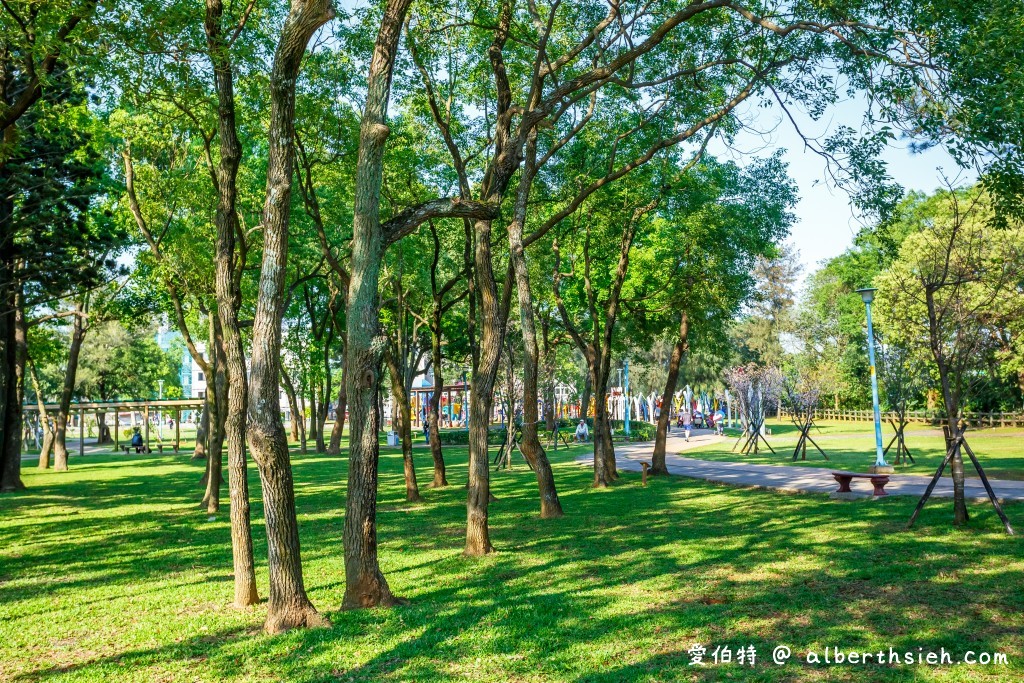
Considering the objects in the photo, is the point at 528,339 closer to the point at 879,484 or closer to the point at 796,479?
the point at 879,484

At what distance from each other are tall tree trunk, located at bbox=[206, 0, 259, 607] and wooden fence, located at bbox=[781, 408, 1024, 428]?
2278 cm

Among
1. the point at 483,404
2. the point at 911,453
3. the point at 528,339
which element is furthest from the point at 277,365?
the point at 911,453

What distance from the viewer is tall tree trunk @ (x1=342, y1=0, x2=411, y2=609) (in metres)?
6.86

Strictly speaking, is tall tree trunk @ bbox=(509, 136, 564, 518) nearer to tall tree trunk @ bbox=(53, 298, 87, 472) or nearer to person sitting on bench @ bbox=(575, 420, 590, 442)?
tall tree trunk @ bbox=(53, 298, 87, 472)

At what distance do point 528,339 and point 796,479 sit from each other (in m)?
9.69

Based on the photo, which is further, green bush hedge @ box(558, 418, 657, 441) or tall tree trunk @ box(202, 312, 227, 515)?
green bush hedge @ box(558, 418, 657, 441)

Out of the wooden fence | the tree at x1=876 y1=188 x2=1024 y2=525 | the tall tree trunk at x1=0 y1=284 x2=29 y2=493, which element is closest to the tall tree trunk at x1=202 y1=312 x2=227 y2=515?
the tall tree trunk at x1=0 y1=284 x2=29 y2=493

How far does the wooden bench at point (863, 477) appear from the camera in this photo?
13742 mm

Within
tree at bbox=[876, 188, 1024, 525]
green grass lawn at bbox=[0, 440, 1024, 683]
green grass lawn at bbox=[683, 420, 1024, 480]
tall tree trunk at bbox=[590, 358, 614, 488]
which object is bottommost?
green grass lawn at bbox=[683, 420, 1024, 480]

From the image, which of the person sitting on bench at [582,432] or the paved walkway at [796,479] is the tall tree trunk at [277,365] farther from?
the person sitting on bench at [582,432]

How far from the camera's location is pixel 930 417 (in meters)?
46.1

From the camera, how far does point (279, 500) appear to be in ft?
21.2

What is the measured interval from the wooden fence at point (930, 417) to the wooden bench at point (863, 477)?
38.6ft

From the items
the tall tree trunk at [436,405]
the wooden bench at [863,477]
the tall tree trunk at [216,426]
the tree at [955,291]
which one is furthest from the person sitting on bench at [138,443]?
the tree at [955,291]
